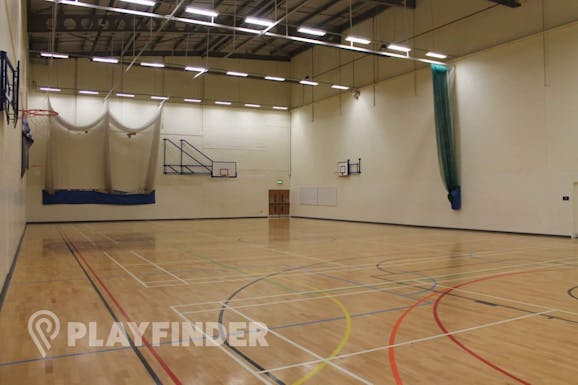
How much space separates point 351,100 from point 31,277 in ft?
69.0

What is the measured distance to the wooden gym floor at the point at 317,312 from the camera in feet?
13.4

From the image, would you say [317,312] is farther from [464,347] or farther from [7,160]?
[7,160]

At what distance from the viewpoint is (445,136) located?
65.7 feet

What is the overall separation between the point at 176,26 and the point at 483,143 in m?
15.9

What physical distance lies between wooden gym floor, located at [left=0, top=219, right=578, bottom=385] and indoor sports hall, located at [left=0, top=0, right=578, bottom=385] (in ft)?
0.15

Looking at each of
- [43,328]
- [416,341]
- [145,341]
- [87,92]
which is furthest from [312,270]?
[87,92]

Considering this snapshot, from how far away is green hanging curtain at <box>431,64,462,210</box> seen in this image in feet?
65.7

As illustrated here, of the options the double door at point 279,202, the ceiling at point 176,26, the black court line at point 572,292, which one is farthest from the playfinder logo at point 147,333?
the double door at point 279,202

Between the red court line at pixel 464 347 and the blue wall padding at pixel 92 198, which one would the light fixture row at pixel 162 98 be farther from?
the red court line at pixel 464 347

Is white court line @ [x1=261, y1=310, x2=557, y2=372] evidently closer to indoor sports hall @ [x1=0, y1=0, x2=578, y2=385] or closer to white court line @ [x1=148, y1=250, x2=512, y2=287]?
indoor sports hall @ [x1=0, y1=0, x2=578, y2=385]

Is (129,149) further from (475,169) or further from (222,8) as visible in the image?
(475,169)

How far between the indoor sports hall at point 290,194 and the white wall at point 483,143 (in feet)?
0.26

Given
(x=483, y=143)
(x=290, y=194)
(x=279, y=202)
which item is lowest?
(x=279, y=202)

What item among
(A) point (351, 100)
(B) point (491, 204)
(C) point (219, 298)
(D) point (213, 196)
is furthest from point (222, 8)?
(C) point (219, 298)
